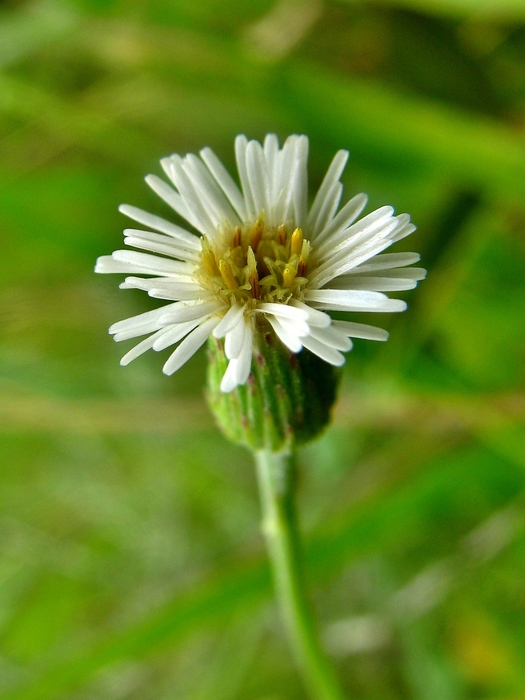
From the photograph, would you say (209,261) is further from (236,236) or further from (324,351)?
(324,351)

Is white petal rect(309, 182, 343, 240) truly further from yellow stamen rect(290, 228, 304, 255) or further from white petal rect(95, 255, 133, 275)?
white petal rect(95, 255, 133, 275)

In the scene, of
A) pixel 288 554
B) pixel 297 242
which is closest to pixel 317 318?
pixel 297 242

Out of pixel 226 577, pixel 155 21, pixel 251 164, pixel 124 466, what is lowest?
pixel 124 466

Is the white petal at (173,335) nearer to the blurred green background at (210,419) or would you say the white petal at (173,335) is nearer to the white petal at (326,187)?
the white petal at (326,187)

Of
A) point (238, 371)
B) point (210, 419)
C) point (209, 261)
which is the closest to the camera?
point (238, 371)

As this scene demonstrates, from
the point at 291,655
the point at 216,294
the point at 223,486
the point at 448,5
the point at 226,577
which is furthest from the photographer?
the point at 223,486

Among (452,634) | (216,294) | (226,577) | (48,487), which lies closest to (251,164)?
(216,294)

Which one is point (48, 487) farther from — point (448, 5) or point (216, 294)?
point (448, 5)

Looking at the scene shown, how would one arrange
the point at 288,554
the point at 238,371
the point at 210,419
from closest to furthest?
1. the point at 238,371
2. the point at 288,554
3. the point at 210,419
